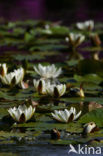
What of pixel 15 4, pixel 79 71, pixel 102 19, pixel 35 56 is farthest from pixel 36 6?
pixel 79 71

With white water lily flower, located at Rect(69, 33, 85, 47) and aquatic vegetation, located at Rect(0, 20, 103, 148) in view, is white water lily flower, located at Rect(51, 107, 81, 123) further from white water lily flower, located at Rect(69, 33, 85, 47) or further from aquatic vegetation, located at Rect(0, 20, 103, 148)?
white water lily flower, located at Rect(69, 33, 85, 47)

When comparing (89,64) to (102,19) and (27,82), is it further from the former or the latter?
(102,19)

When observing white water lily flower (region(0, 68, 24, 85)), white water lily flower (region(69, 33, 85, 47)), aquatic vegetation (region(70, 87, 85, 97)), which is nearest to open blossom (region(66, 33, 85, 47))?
white water lily flower (region(69, 33, 85, 47))

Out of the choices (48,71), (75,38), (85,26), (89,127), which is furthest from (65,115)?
(85,26)

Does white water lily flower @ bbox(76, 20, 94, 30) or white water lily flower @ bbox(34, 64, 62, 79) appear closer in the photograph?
white water lily flower @ bbox(34, 64, 62, 79)

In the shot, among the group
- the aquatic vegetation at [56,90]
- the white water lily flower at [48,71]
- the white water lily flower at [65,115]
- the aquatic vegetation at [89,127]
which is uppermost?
the white water lily flower at [48,71]

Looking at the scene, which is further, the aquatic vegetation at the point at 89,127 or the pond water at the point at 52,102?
the aquatic vegetation at the point at 89,127

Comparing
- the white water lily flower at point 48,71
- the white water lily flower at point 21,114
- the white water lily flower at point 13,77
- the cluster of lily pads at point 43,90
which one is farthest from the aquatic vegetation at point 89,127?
the white water lily flower at point 48,71

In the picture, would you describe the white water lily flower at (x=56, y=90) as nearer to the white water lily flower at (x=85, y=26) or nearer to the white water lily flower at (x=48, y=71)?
the white water lily flower at (x=48, y=71)

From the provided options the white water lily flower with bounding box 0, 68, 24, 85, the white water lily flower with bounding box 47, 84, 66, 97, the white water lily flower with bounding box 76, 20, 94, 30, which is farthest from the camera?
the white water lily flower with bounding box 76, 20, 94, 30
